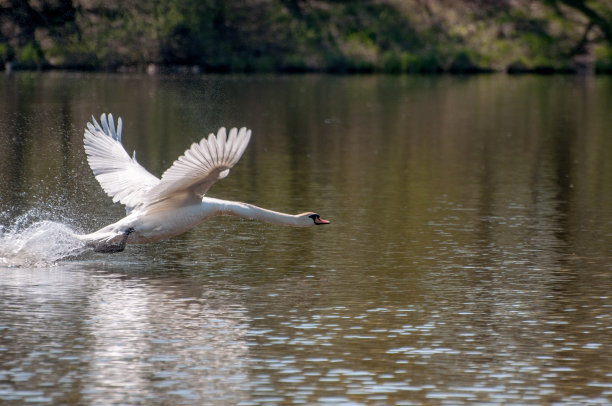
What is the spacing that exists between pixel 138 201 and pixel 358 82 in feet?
165

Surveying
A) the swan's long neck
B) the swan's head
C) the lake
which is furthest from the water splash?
the swan's head

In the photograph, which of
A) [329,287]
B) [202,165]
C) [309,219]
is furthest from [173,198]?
[329,287]

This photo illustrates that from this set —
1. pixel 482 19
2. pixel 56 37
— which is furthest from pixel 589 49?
pixel 56 37

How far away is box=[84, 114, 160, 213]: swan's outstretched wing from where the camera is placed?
14.6m

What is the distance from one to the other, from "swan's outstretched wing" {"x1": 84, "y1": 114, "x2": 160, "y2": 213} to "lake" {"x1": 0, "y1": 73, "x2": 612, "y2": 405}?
2.58 ft

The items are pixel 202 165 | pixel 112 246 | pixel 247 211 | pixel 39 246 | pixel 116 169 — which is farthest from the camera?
pixel 116 169

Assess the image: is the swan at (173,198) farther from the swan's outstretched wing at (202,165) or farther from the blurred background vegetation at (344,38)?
the blurred background vegetation at (344,38)

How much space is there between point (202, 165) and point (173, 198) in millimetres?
1143

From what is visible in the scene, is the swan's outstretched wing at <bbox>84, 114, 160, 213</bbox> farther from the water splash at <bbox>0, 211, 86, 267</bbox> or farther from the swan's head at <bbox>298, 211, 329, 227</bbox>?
the swan's head at <bbox>298, 211, 329, 227</bbox>

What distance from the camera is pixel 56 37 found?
2517 inches

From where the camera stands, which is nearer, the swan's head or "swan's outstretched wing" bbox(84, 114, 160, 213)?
the swan's head

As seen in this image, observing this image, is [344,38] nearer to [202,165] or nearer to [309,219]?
[309,219]

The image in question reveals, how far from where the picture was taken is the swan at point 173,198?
1238 centimetres

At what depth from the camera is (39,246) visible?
14.3 metres
